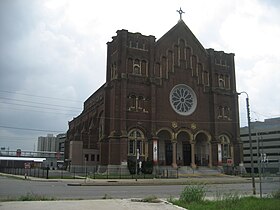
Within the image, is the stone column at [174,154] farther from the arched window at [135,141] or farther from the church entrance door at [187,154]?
the arched window at [135,141]

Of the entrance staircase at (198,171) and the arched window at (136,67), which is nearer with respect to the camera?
the entrance staircase at (198,171)

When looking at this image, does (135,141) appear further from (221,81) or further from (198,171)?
(221,81)

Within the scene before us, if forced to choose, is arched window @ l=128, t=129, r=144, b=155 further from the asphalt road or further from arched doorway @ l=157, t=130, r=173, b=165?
the asphalt road

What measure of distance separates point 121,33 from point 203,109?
1974 centimetres

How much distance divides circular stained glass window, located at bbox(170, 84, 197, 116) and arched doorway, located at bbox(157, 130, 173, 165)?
4493 millimetres

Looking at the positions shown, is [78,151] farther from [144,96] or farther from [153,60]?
[153,60]

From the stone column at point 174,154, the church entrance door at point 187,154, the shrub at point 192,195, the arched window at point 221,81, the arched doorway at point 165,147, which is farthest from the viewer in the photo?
the arched window at point 221,81

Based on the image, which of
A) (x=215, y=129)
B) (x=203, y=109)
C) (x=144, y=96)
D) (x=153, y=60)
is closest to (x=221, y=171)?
(x=215, y=129)

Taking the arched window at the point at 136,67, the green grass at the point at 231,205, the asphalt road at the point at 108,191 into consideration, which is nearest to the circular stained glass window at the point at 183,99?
the arched window at the point at 136,67

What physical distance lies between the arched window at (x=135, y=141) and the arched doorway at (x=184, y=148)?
321 inches

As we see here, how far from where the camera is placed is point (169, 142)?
59562 millimetres

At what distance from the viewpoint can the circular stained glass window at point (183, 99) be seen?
2376 inches

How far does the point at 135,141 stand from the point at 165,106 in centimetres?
819

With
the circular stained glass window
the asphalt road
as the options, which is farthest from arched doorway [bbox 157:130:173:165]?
the asphalt road
